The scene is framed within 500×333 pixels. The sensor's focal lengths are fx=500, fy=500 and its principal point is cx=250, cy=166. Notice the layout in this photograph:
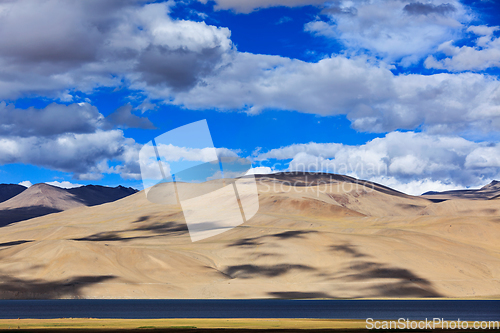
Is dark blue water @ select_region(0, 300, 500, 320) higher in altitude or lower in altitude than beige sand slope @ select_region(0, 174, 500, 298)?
lower

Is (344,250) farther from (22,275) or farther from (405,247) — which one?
(22,275)

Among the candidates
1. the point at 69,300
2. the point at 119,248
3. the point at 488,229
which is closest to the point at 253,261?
the point at 119,248

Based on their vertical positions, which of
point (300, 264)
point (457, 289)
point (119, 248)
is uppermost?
point (119, 248)

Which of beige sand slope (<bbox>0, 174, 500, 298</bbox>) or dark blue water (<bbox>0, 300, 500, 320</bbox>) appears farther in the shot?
beige sand slope (<bbox>0, 174, 500, 298</bbox>)

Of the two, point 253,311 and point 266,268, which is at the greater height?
point 266,268

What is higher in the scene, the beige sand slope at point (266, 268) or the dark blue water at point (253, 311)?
the beige sand slope at point (266, 268)

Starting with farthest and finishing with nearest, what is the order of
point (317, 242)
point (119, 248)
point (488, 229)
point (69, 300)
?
point (488, 229) → point (317, 242) → point (119, 248) → point (69, 300)

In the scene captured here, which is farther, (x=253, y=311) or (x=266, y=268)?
(x=266, y=268)

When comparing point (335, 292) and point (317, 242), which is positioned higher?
point (317, 242)

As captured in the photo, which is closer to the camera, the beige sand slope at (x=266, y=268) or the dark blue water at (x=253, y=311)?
the dark blue water at (x=253, y=311)

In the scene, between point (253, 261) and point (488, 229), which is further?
point (488, 229)

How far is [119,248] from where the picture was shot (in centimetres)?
15338

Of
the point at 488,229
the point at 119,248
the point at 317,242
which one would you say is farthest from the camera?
the point at 488,229

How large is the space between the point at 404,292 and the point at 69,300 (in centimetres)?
8905
